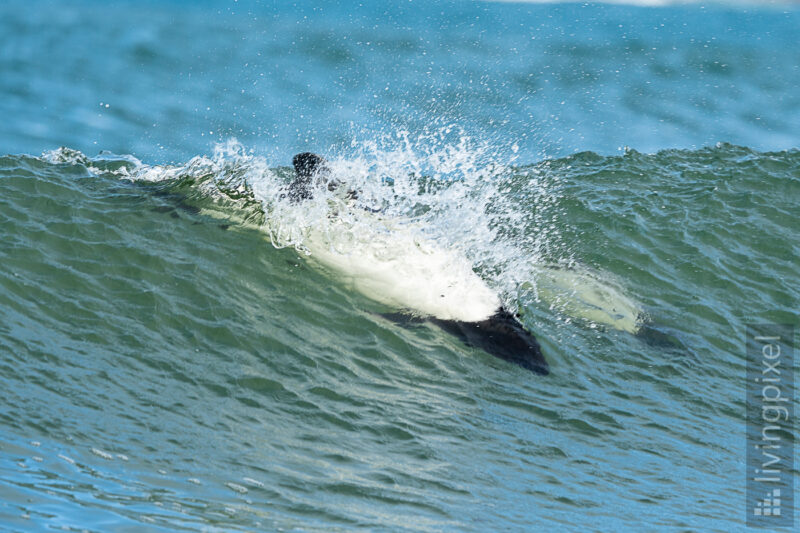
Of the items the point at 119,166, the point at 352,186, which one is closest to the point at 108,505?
the point at 352,186

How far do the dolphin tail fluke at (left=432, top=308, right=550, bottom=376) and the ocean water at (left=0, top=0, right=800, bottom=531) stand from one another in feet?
0.42

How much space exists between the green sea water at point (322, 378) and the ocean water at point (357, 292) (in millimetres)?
23

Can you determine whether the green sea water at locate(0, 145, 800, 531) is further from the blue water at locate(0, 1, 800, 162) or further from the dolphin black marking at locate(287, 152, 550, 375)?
the blue water at locate(0, 1, 800, 162)

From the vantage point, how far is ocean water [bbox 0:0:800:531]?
552 centimetres

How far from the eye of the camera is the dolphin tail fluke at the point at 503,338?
713 centimetres

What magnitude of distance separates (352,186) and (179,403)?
3275 millimetres

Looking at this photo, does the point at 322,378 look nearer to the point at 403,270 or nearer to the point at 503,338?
the point at 503,338

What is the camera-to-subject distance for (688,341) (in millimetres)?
7777

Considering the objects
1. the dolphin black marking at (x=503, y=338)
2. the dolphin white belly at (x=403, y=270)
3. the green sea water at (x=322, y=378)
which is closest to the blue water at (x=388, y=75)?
the green sea water at (x=322, y=378)

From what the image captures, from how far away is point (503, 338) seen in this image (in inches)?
286

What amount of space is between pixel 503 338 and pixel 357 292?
1348mm

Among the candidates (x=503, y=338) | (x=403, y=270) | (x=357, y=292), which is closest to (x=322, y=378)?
(x=357, y=292)

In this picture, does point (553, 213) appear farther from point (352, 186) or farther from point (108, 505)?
point (108, 505)

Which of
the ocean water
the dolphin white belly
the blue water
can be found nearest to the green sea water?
the ocean water
